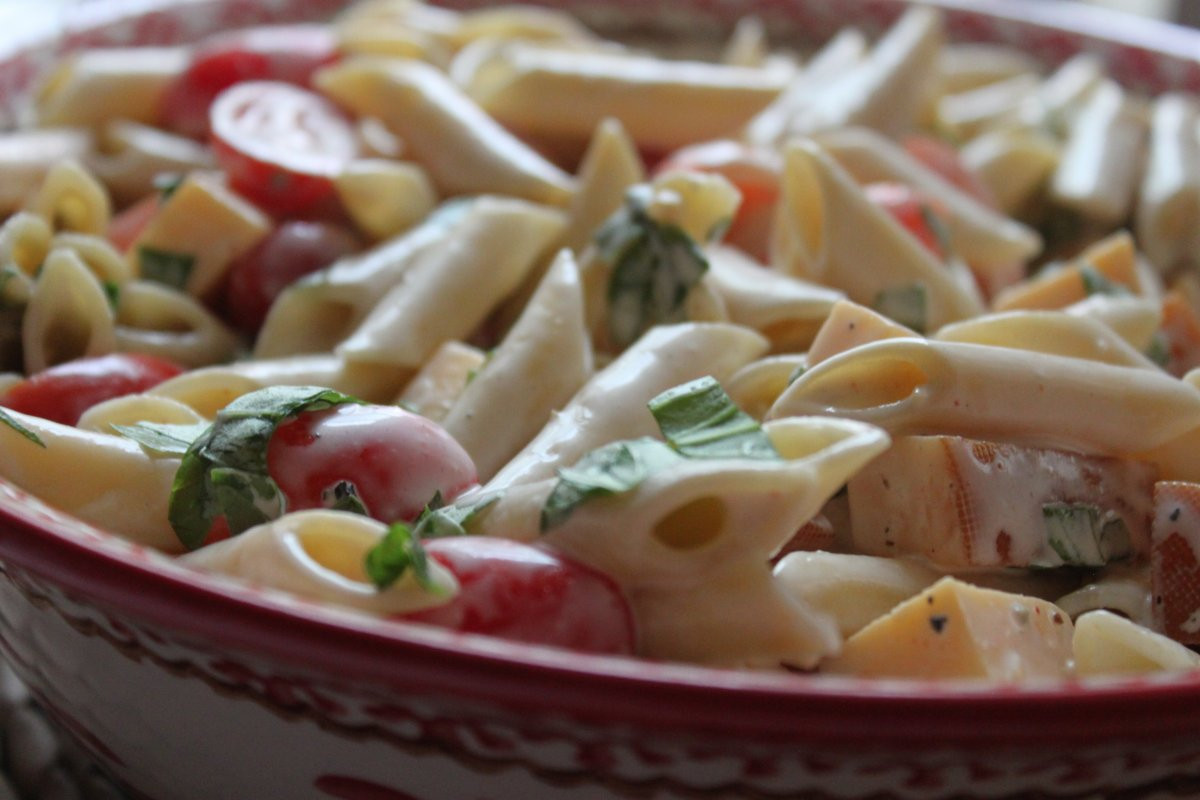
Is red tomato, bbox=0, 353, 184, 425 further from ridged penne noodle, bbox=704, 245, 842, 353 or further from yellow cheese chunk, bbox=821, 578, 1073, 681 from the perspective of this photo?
yellow cheese chunk, bbox=821, 578, 1073, 681

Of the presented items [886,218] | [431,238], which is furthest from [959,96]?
[431,238]

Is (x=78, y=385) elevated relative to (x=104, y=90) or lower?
lower

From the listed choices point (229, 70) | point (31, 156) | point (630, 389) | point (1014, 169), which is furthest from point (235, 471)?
point (1014, 169)

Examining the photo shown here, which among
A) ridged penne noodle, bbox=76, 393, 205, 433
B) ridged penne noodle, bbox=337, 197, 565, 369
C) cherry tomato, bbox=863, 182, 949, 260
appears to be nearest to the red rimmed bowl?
ridged penne noodle, bbox=76, 393, 205, 433

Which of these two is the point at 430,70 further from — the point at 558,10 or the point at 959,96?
the point at 959,96

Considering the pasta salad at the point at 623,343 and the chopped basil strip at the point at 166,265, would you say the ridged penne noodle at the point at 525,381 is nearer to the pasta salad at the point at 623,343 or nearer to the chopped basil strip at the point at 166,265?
the pasta salad at the point at 623,343

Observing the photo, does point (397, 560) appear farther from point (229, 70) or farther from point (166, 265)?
point (229, 70)
